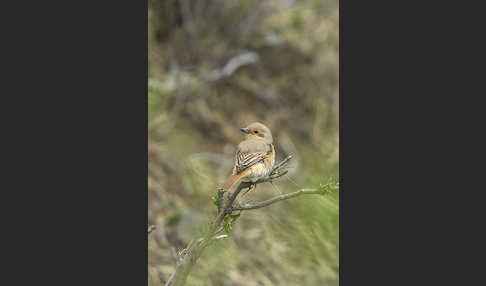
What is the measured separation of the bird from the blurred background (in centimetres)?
12

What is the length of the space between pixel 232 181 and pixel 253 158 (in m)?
0.17

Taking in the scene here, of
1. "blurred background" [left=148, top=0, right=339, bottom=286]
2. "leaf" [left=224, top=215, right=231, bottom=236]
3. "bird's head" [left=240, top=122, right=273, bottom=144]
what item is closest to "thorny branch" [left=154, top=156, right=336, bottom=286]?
"leaf" [left=224, top=215, right=231, bottom=236]

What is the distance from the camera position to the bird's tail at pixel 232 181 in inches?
77.5

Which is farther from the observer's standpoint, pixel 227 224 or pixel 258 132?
pixel 258 132

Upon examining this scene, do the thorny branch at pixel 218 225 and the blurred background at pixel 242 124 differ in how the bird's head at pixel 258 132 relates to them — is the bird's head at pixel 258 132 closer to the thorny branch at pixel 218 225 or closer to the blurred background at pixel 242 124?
the blurred background at pixel 242 124

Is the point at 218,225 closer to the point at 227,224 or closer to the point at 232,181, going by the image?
the point at 227,224

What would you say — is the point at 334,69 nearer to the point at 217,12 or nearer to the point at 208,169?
the point at 217,12

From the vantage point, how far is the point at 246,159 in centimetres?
214

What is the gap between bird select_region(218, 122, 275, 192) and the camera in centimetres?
206

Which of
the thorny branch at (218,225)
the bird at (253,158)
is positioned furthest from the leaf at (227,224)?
the bird at (253,158)

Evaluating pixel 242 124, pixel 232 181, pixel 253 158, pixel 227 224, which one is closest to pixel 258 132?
pixel 253 158

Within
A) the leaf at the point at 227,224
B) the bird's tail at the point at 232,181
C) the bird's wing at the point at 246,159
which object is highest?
the bird's wing at the point at 246,159

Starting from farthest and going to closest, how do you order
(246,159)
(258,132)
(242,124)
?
1. (242,124)
2. (258,132)
3. (246,159)

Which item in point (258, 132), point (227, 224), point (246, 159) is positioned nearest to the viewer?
point (227, 224)
